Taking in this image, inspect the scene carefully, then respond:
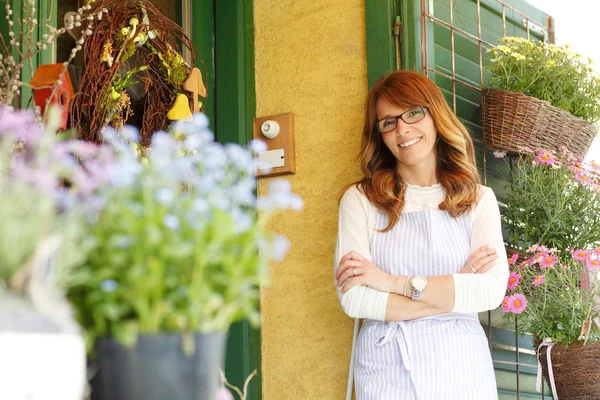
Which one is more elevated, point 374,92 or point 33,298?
point 374,92

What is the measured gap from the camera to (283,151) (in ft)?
10.7

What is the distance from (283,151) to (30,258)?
2503 mm

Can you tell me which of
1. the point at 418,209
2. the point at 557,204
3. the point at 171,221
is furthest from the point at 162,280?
the point at 557,204

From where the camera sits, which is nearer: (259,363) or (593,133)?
(259,363)

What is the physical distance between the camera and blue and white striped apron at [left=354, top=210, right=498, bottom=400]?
2.40m

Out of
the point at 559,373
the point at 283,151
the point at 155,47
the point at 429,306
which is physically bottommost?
the point at 559,373

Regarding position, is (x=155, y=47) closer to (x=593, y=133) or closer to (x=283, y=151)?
(x=283, y=151)

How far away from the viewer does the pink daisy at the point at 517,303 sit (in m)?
2.83

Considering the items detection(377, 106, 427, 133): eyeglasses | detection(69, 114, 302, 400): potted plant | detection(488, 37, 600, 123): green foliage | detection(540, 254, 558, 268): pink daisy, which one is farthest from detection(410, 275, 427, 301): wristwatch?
detection(69, 114, 302, 400): potted plant

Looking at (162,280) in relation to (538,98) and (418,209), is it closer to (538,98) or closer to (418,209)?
(418,209)

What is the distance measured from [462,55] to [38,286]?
2.94 meters

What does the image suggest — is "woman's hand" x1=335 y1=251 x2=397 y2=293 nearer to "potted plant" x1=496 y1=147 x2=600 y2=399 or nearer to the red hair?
the red hair

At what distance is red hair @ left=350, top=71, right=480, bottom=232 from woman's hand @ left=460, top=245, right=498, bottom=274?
0.16 metres

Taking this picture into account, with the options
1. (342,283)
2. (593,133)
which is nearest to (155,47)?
(342,283)
